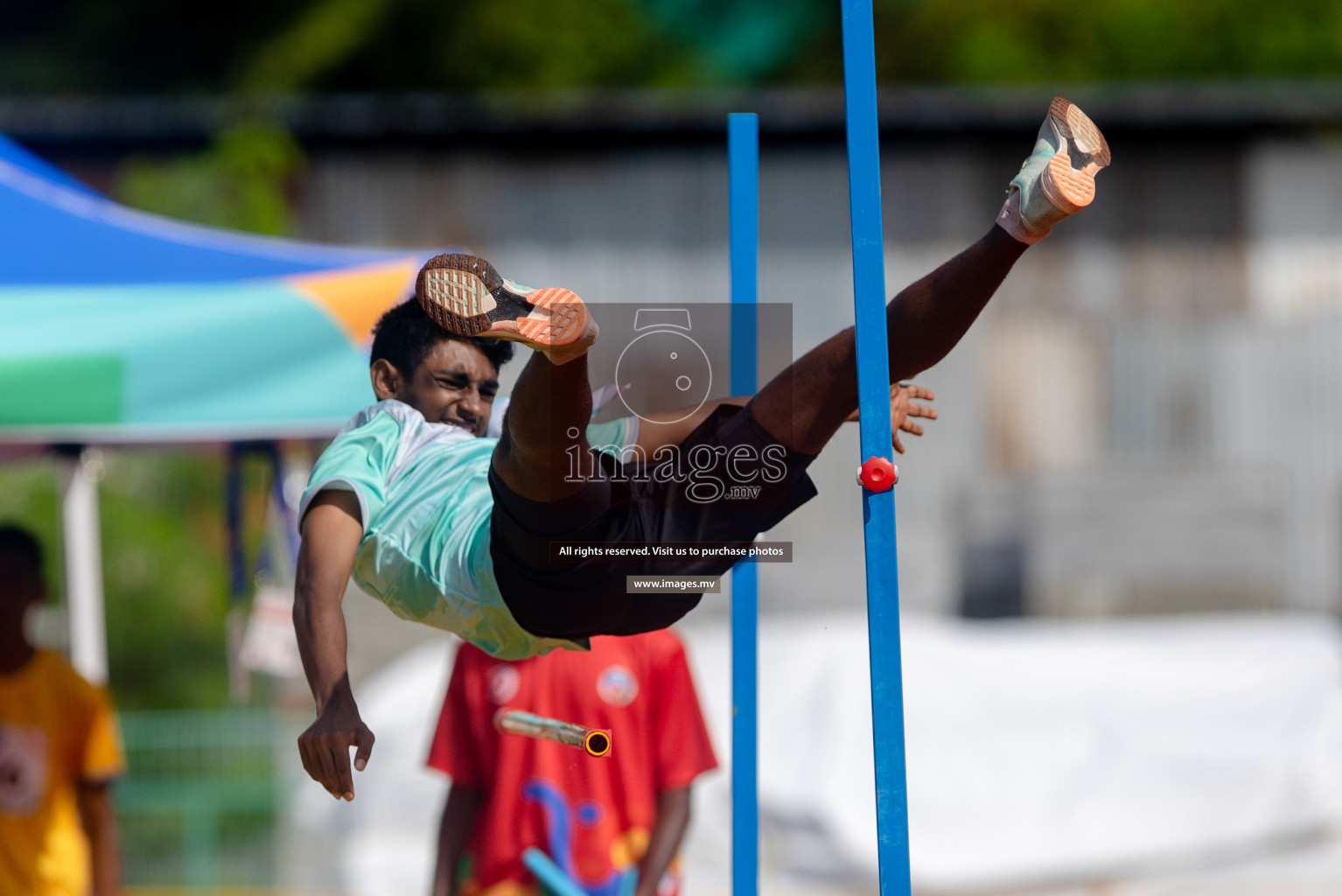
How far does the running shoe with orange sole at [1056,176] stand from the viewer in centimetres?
128

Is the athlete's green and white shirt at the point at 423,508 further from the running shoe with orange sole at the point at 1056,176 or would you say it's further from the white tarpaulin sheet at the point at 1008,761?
the white tarpaulin sheet at the point at 1008,761

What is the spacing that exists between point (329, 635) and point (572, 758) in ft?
3.53

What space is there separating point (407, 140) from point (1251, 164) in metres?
5.86

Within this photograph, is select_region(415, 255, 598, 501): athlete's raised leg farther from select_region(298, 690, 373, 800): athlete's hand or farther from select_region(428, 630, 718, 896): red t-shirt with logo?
select_region(428, 630, 718, 896): red t-shirt with logo

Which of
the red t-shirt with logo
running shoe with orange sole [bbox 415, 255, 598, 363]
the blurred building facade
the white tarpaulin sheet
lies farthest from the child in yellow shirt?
the blurred building facade

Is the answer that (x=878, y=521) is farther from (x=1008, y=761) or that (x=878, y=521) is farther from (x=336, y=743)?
(x=1008, y=761)

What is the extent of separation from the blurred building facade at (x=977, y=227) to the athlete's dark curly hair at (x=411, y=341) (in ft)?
21.3

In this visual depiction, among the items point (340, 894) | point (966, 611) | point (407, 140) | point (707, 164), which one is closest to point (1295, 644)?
point (966, 611)

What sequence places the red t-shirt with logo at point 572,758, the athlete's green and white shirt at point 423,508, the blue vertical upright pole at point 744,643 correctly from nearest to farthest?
1. the athlete's green and white shirt at point 423,508
2. the blue vertical upright pole at point 744,643
3. the red t-shirt with logo at point 572,758

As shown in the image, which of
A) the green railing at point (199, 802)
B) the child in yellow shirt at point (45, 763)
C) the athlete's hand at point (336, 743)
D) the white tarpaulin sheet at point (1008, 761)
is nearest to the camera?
the athlete's hand at point (336, 743)

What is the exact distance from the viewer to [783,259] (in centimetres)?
868

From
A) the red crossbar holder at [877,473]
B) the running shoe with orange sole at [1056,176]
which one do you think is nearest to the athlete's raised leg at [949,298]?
the running shoe with orange sole at [1056,176]

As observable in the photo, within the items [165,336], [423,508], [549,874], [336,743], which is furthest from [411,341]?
[549,874]

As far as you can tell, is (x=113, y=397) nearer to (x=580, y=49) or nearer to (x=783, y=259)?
(x=783, y=259)
